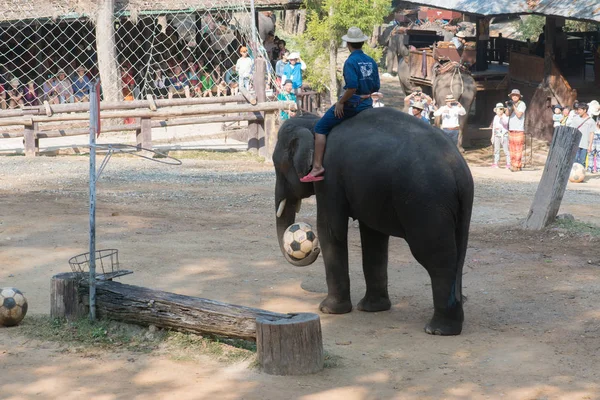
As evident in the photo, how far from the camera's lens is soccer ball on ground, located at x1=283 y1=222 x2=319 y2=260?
842 cm

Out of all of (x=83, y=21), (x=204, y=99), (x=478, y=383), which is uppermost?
(x=83, y=21)

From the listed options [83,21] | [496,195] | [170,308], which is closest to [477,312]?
[170,308]

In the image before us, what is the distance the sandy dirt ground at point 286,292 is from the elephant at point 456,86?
9.65 m

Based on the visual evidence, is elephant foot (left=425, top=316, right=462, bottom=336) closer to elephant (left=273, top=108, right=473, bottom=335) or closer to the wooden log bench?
elephant (left=273, top=108, right=473, bottom=335)

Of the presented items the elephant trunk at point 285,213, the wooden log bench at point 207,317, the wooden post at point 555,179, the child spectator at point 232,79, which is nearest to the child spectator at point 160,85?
the child spectator at point 232,79

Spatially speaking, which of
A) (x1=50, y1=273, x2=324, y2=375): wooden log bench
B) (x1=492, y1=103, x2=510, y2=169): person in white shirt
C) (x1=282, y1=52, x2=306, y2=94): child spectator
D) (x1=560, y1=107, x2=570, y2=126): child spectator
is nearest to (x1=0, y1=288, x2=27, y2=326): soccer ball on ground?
(x1=50, y1=273, x2=324, y2=375): wooden log bench

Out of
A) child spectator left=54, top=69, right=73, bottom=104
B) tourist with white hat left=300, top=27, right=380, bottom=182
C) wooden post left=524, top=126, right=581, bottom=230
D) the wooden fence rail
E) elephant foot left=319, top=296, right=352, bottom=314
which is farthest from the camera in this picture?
child spectator left=54, top=69, right=73, bottom=104

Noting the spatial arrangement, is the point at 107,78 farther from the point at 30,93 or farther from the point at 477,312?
the point at 477,312

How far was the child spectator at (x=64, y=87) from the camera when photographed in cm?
2353

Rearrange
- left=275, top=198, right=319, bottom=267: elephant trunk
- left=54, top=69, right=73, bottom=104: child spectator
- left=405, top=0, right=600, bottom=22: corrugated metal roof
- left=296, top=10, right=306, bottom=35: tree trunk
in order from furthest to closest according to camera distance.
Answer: left=296, top=10, right=306, bottom=35: tree trunk → left=54, top=69, right=73, bottom=104: child spectator → left=405, top=0, right=600, bottom=22: corrugated metal roof → left=275, top=198, right=319, bottom=267: elephant trunk

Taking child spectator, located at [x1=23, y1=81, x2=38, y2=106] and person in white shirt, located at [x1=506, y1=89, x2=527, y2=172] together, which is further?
child spectator, located at [x1=23, y1=81, x2=38, y2=106]

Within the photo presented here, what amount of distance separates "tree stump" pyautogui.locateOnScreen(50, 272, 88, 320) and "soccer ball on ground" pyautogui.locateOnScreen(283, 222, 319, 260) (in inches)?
74.5

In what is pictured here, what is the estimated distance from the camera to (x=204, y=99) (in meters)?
20.9

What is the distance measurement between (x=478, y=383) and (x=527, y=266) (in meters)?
3.76
